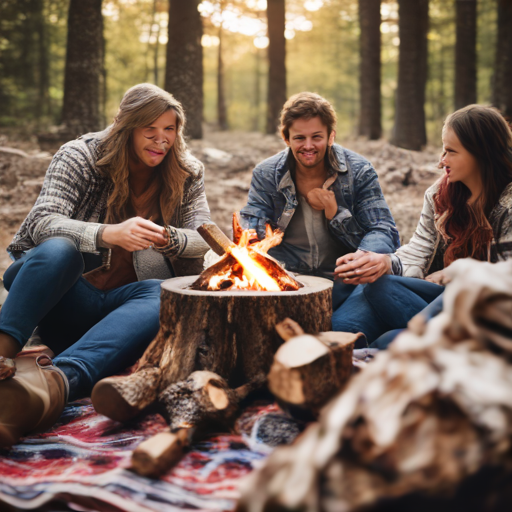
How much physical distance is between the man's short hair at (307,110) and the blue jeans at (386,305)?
3.94 feet

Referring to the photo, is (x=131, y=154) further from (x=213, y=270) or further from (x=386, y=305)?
(x=386, y=305)

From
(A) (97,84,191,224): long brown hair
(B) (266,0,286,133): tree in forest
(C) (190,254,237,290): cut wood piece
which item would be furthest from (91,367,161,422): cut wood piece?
(B) (266,0,286,133): tree in forest

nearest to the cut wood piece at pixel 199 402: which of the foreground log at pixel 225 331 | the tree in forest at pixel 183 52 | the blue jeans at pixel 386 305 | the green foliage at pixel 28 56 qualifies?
the foreground log at pixel 225 331

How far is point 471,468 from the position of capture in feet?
3.99

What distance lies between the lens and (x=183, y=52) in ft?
29.6

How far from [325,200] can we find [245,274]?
41.2 inches

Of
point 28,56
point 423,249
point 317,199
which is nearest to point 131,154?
point 317,199

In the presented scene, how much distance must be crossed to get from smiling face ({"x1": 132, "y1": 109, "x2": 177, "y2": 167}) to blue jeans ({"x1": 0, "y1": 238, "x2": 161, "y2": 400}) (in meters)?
0.81

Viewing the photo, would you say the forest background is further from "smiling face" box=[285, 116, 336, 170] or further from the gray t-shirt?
"smiling face" box=[285, 116, 336, 170]

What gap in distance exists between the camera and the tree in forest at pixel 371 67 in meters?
12.4

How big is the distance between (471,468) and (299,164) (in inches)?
116

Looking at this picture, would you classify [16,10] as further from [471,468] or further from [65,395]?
[471,468]

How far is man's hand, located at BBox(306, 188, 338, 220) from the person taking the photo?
12.3ft

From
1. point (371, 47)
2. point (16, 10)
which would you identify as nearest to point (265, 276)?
point (371, 47)
